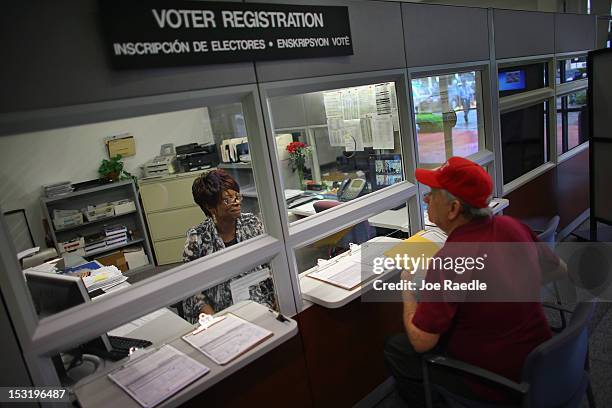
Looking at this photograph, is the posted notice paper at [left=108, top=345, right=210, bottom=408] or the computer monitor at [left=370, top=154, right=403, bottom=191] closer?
the posted notice paper at [left=108, top=345, right=210, bottom=408]

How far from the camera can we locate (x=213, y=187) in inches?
91.7

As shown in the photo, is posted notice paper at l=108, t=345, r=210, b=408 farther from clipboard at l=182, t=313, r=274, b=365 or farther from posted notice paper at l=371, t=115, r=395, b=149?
posted notice paper at l=371, t=115, r=395, b=149

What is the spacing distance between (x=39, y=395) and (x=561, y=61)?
4.85 meters

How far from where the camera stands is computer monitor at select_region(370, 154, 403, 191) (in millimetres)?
2648

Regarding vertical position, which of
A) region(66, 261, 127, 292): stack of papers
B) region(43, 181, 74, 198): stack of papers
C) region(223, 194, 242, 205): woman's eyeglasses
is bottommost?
region(66, 261, 127, 292): stack of papers

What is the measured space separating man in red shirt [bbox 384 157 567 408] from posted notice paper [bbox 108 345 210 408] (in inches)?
32.7

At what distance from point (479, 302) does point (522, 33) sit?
2844mm

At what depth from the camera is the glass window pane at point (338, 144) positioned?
262 cm

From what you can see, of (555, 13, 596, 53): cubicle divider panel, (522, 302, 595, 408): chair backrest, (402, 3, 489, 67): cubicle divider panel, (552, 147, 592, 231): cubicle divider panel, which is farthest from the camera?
(552, 147, 592, 231): cubicle divider panel

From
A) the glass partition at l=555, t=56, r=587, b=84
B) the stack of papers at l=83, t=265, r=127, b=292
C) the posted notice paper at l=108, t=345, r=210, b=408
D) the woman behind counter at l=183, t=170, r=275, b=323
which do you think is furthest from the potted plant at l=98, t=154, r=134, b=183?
the glass partition at l=555, t=56, r=587, b=84

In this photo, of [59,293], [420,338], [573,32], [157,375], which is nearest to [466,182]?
[420,338]

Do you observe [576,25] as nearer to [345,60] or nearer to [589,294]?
[589,294]

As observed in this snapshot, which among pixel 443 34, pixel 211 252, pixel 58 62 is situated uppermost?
pixel 443 34

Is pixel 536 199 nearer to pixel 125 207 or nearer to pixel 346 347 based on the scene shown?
pixel 346 347
